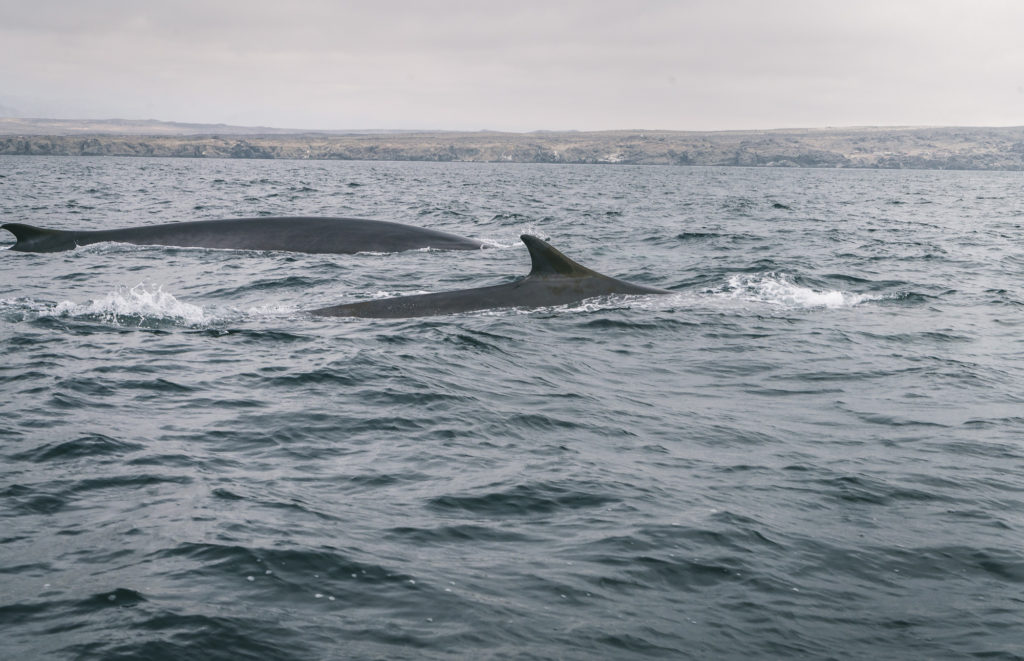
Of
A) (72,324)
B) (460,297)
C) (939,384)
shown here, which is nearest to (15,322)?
(72,324)

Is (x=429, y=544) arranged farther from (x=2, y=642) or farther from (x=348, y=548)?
(x=2, y=642)

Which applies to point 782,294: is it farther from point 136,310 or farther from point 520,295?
point 136,310

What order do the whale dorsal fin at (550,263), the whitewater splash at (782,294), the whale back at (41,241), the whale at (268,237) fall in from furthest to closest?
the whale back at (41,241)
the whale at (268,237)
the whitewater splash at (782,294)
the whale dorsal fin at (550,263)

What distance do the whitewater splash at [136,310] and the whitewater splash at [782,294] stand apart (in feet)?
32.1

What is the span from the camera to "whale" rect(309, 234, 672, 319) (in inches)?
597

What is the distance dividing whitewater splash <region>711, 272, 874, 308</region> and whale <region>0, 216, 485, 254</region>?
7.78m

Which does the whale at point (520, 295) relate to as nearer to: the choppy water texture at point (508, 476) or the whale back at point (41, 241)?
the choppy water texture at point (508, 476)

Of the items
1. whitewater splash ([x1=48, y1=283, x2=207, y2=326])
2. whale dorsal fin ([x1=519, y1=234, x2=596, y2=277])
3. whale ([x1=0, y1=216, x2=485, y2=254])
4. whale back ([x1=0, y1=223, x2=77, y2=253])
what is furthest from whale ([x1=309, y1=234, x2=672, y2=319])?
whale back ([x1=0, y1=223, x2=77, y2=253])

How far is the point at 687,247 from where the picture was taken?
28.3 metres

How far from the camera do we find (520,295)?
50.4 feet

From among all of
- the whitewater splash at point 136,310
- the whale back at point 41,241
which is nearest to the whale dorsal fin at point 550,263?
the whitewater splash at point 136,310

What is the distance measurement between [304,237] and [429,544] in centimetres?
1748

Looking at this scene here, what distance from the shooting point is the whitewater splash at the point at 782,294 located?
17.5 m

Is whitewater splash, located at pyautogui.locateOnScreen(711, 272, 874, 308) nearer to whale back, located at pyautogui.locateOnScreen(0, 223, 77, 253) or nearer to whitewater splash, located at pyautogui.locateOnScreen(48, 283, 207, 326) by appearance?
whitewater splash, located at pyautogui.locateOnScreen(48, 283, 207, 326)
